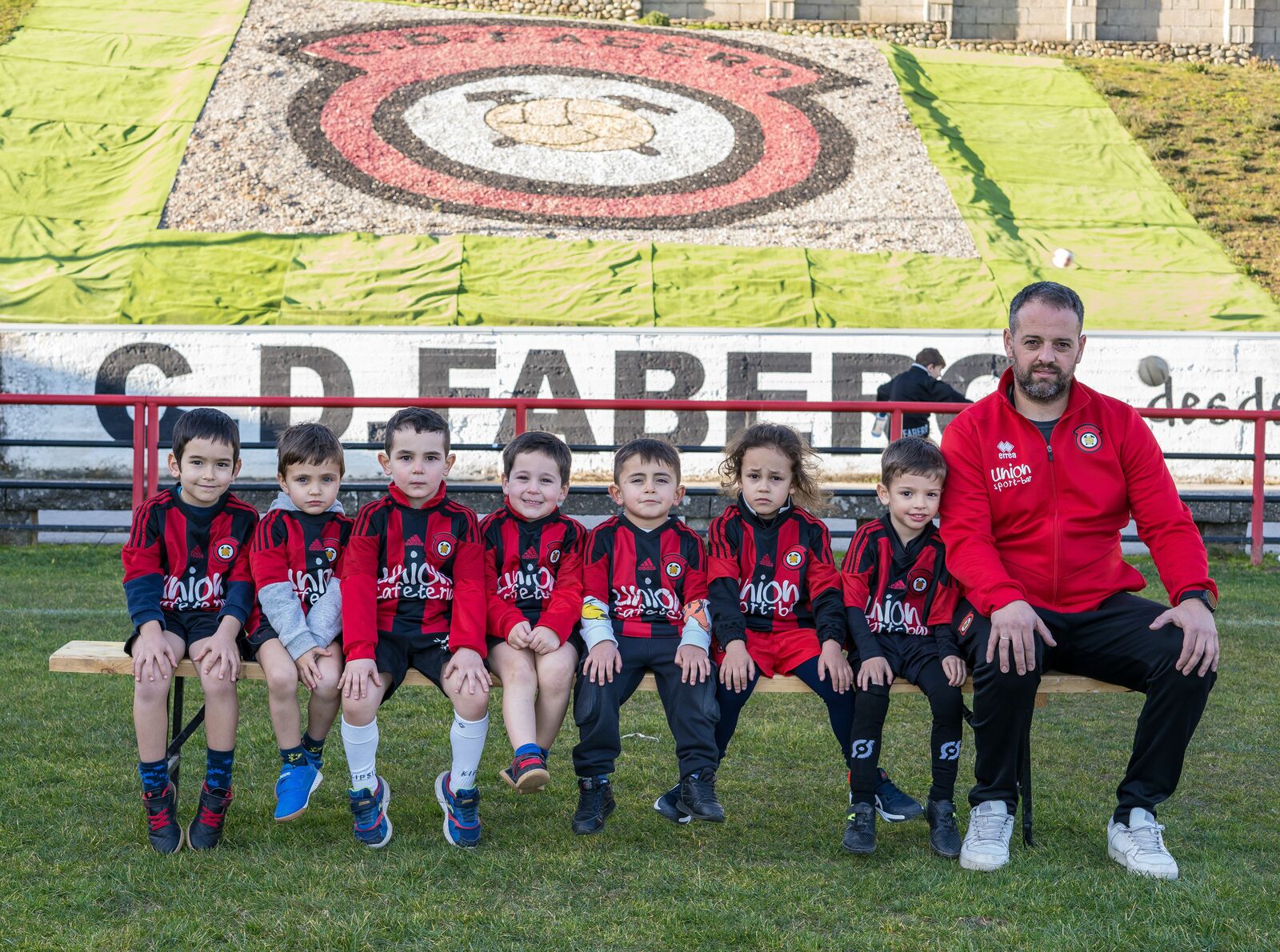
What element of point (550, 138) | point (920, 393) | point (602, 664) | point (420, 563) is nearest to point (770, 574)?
point (602, 664)

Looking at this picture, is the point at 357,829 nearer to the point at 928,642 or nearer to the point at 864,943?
the point at 864,943

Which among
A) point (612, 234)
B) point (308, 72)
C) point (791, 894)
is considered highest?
point (308, 72)

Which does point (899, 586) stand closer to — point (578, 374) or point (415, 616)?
point (415, 616)

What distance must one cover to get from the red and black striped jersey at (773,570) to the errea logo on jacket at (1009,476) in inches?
21.2

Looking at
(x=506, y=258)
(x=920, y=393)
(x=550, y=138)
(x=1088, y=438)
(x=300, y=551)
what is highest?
(x=550, y=138)

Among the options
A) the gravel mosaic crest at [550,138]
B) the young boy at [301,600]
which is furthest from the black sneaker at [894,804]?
the gravel mosaic crest at [550,138]

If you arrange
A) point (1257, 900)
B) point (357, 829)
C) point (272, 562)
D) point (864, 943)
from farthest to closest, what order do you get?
point (272, 562) → point (357, 829) → point (1257, 900) → point (864, 943)

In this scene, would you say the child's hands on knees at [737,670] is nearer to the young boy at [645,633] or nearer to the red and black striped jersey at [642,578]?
the young boy at [645,633]

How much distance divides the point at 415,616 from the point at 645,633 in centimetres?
72

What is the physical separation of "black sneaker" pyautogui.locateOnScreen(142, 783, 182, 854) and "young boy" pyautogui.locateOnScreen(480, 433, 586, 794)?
0.96 meters

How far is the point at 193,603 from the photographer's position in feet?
11.7

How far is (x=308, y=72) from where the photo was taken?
57.2 feet

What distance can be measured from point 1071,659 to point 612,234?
39.4ft

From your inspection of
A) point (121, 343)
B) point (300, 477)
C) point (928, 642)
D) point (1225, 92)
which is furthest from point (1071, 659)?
point (1225, 92)
